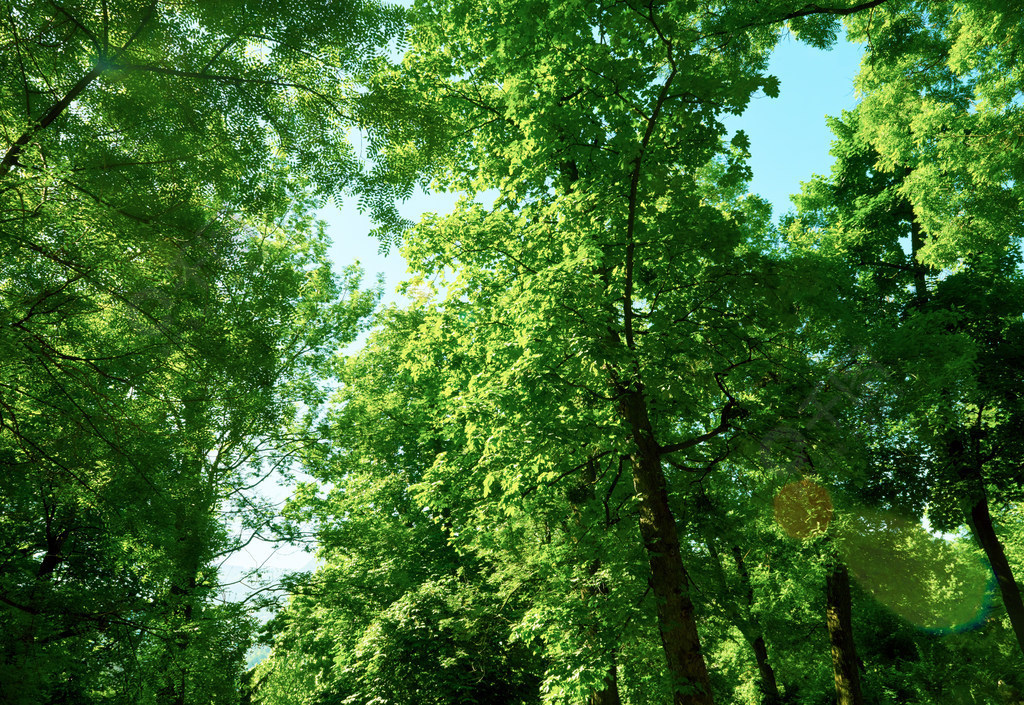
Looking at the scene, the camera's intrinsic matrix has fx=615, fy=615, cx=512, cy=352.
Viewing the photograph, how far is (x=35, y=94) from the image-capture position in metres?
4.98

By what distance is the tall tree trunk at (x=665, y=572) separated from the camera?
24.3 feet

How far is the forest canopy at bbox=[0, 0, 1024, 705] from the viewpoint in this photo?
512 cm

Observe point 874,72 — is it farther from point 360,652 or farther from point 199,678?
point 199,678

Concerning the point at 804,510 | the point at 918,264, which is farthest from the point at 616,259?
the point at 918,264

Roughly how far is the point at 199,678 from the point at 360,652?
279 centimetres

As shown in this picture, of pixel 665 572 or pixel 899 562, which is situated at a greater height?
pixel 899 562

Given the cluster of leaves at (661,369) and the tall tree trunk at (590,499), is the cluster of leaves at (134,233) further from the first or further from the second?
the tall tree trunk at (590,499)

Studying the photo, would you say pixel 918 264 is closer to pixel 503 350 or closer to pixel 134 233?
pixel 503 350

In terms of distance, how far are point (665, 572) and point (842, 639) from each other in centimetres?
708

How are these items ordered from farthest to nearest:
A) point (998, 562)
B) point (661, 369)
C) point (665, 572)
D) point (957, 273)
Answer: point (957, 273) → point (998, 562) → point (661, 369) → point (665, 572)

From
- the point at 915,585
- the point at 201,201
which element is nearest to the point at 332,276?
the point at 201,201

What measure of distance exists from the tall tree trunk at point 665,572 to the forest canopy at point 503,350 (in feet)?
0.15

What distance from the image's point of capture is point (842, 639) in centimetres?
1233

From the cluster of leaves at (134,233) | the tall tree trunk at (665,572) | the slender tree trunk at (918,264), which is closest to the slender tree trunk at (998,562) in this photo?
the slender tree trunk at (918,264)
